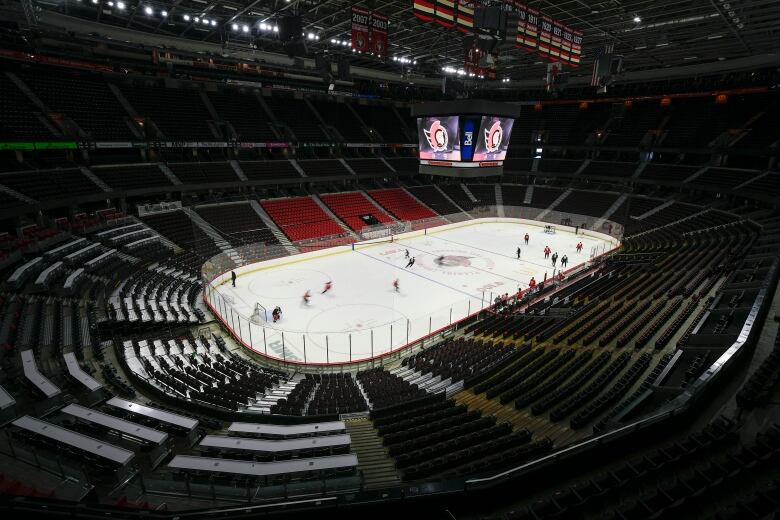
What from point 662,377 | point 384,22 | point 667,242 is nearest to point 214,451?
point 662,377

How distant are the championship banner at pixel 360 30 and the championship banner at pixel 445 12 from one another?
11.4ft

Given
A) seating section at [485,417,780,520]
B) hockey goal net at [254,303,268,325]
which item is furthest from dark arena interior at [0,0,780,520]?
hockey goal net at [254,303,268,325]

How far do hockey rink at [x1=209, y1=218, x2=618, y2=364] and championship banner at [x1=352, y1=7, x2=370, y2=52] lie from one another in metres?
11.6

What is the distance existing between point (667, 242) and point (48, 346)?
34.6 m

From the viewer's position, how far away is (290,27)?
16.4 m

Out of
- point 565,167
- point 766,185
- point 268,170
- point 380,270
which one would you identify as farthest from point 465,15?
point 565,167

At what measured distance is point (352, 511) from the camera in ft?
16.9

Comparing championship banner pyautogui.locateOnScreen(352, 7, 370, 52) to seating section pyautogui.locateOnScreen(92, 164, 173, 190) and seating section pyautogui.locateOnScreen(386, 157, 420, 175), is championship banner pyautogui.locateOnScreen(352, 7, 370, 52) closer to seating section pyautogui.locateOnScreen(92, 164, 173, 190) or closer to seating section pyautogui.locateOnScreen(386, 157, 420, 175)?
seating section pyautogui.locateOnScreen(92, 164, 173, 190)

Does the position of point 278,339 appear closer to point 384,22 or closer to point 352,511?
point 352,511

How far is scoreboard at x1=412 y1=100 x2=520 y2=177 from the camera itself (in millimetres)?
20391

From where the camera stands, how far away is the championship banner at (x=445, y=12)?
13367 millimetres

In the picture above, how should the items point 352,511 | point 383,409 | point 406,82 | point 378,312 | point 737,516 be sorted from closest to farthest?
point 737,516, point 352,511, point 383,409, point 378,312, point 406,82

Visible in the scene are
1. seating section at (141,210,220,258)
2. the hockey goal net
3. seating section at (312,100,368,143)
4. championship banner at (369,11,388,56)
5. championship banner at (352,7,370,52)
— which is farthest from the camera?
seating section at (312,100,368,143)

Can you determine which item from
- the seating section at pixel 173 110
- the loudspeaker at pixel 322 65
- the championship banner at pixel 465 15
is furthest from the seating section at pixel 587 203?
the seating section at pixel 173 110
